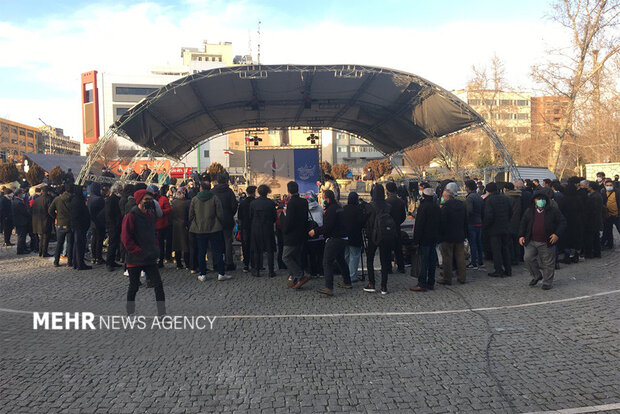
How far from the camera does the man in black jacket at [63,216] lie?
31.9ft

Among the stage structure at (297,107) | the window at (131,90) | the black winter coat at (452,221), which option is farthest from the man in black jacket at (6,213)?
the window at (131,90)

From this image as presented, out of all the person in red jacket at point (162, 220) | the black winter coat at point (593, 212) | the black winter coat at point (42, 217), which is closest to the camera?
the person in red jacket at point (162, 220)

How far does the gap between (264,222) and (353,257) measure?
1860 mm

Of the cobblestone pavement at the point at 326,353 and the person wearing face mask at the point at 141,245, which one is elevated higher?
the person wearing face mask at the point at 141,245

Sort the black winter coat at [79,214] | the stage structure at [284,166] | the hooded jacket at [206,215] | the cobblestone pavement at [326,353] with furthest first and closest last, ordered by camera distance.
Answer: the stage structure at [284,166] → the black winter coat at [79,214] → the hooded jacket at [206,215] → the cobblestone pavement at [326,353]

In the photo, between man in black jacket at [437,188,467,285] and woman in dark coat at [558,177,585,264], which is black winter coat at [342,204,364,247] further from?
woman in dark coat at [558,177,585,264]

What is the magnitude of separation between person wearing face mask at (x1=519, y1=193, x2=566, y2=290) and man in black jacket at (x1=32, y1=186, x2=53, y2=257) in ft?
35.9

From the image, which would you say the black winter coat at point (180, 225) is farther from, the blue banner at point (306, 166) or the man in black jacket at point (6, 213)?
→ the blue banner at point (306, 166)

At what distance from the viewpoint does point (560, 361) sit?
4.66m

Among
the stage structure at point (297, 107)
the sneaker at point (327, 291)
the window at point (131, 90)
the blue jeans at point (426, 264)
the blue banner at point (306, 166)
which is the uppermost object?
the window at point (131, 90)

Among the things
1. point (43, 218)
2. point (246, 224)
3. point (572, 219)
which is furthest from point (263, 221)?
point (572, 219)

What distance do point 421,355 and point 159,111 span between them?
1370 centimetres

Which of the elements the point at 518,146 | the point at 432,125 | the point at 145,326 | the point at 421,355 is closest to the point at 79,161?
the point at 432,125

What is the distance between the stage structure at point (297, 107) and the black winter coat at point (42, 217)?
316 cm
